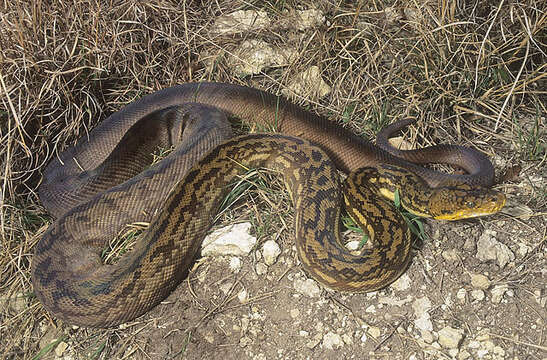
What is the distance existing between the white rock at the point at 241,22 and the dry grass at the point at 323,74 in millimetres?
197

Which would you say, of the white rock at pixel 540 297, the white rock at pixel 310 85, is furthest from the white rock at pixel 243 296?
the white rock at pixel 310 85

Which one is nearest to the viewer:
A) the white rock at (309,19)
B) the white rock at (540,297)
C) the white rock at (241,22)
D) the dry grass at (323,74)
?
the white rock at (540,297)

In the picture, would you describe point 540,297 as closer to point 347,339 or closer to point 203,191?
point 347,339

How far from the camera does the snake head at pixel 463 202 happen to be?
3.69m

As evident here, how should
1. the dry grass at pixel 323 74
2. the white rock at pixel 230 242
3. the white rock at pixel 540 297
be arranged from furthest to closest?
the dry grass at pixel 323 74
the white rock at pixel 230 242
the white rock at pixel 540 297

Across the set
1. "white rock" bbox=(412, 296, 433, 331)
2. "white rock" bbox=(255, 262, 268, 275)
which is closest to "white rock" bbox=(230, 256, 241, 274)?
"white rock" bbox=(255, 262, 268, 275)

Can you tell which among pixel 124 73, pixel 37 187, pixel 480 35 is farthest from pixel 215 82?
pixel 480 35

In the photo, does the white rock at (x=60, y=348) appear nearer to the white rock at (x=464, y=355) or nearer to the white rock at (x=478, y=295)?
the white rock at (x=464, y=355)

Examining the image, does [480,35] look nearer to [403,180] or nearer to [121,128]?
[403,180]

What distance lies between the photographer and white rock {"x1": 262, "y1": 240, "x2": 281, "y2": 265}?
12.8 ft

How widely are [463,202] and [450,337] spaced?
3.46ft

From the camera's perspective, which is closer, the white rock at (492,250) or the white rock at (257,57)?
the white rock at (492,250)

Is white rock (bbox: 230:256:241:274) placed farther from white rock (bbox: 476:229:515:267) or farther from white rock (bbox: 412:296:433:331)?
white rock (bbox: 476:229:515:267)

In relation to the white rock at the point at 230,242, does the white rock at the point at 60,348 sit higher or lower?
lower
